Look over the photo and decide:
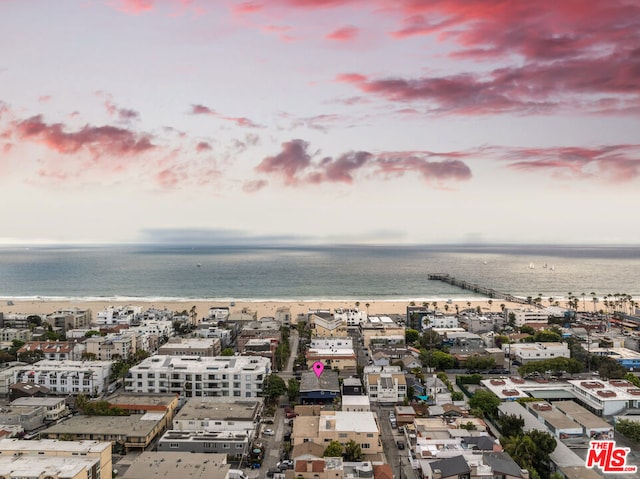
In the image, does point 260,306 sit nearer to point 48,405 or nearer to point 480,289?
point 480,289

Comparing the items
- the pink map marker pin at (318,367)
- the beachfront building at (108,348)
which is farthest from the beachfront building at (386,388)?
the beachfront building at (108,348)

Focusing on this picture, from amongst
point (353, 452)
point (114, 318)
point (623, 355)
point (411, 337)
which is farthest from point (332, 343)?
point (114, 318)

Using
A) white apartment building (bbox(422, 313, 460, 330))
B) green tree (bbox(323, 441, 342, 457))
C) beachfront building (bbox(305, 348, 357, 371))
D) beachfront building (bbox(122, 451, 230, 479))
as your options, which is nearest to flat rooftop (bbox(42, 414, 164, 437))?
beachfront building (bbox(122, 451, 230, 479))

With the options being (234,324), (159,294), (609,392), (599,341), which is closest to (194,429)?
(609,392)

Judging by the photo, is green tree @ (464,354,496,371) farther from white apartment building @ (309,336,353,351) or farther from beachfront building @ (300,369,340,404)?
beachfront building @ (300,369,340,404)

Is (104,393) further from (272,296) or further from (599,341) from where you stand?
(272,296)

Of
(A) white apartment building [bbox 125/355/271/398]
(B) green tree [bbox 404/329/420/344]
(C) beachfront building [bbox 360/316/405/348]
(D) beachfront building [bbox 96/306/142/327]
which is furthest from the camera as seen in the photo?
(D) beachfront building [bbox 96/306/142/327]
